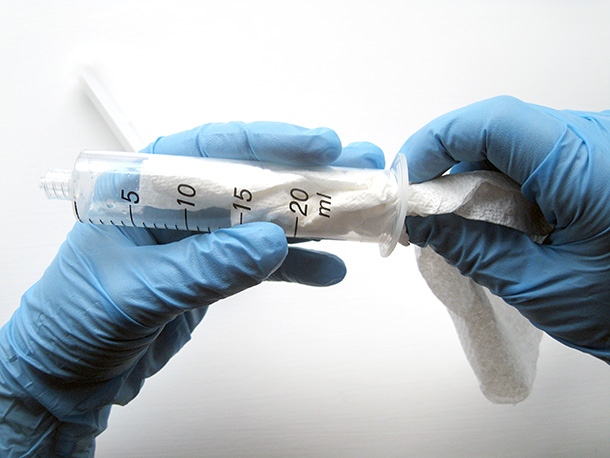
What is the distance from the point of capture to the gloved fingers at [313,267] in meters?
1.00

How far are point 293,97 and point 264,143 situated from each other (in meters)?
0.58

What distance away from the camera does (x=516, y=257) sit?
2.73ft

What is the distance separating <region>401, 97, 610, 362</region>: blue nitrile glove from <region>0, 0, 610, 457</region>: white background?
43cm

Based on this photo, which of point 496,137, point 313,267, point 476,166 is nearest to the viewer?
point 496,137

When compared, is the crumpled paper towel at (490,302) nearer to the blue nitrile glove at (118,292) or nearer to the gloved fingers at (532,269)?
the gloved fingers at (532,269)

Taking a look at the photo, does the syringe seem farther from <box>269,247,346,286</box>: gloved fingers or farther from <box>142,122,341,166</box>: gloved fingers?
<box>269,247,346,286</box>: gloved fingers

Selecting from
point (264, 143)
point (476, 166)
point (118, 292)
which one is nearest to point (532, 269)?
point (476, 166)

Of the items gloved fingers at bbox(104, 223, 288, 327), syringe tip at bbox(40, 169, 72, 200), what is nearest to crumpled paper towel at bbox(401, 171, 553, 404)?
gloved fingers at bbox(104, 223, 288, 327)

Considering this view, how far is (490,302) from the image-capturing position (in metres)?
1.07

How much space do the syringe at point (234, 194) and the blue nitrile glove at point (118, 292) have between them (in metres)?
0.04

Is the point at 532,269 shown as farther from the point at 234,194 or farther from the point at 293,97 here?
the point at 293,97

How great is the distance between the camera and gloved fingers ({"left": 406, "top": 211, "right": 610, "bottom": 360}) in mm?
811

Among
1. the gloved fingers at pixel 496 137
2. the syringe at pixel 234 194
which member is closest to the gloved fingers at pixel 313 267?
the syringe at pixel 234 194

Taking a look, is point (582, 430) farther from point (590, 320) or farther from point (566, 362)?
point (590, 320)
